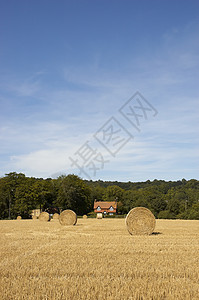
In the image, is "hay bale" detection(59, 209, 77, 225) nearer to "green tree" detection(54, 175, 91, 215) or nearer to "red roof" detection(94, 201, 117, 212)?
"green tree" detection(54, 175, 91, 215)

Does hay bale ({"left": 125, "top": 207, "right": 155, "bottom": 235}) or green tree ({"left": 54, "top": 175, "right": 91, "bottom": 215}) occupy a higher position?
green tree ({"left": 54, "top": 175, "right": 91, "bottom": 215})

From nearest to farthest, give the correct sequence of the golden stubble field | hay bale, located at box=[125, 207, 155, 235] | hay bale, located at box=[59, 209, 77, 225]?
the golden stubble field < hay bale, located at box=[125, 207, 155, 235] < hay bale, located at box=[59, 209, 77, 225]

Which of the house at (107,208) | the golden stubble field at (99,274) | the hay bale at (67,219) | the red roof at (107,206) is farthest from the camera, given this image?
the red roof at (107,206)

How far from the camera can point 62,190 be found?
247ft

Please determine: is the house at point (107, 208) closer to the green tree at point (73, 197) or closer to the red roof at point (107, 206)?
the red roof at point (107, 206)

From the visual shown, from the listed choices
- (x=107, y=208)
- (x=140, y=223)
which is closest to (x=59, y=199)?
(x=107, y=208)

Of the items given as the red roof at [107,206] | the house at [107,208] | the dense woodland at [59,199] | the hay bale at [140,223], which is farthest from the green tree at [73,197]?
the hay bale at [140,223]

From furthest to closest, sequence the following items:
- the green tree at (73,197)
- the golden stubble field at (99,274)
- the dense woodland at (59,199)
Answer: the green tree at (73,197)
the dense woodland at (59,199)
the golden stubble field at (99,274)

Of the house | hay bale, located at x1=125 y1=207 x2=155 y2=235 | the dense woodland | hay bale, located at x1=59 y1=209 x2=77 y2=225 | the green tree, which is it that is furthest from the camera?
the house

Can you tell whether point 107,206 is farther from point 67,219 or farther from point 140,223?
point 140,223

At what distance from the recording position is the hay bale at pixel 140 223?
58.3ft

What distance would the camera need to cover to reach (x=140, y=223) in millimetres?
17906

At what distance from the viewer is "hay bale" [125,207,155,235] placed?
699 inches

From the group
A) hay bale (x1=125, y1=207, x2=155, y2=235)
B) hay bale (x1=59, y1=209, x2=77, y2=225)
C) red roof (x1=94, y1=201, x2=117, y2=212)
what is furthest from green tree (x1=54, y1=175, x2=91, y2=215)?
hay bale (x1=125, y1=207, x2=155, y2=235)
